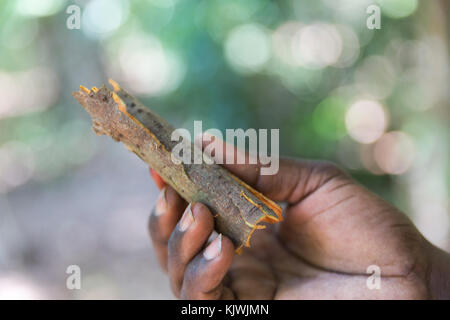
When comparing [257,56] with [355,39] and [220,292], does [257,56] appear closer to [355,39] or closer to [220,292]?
[355,39]

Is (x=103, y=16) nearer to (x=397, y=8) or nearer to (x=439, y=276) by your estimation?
(x=397, y=8)

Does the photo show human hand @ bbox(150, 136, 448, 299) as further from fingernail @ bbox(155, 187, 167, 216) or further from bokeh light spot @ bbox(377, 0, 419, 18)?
bokeh light spot @ bbox(377, 0, 419, 18)

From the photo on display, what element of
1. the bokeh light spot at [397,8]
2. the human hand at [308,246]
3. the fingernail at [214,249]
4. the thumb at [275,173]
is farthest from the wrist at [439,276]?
the bokeh light spot at [397,8]

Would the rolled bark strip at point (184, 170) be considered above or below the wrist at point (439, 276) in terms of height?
above

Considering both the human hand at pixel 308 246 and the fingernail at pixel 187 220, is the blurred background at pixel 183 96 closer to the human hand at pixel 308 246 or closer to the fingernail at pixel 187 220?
the human hand at pixel 308 246

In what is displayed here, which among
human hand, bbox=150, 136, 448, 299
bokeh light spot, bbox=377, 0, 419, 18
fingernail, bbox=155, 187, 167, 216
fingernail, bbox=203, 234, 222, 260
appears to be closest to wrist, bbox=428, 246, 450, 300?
human hand, bbox=150, 136, 448, 299

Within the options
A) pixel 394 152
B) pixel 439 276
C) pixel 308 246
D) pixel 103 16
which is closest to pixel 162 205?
pixel 308 246

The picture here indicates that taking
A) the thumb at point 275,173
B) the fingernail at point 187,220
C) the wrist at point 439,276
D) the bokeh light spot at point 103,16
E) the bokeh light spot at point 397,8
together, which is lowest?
the wrist at point 439,276
